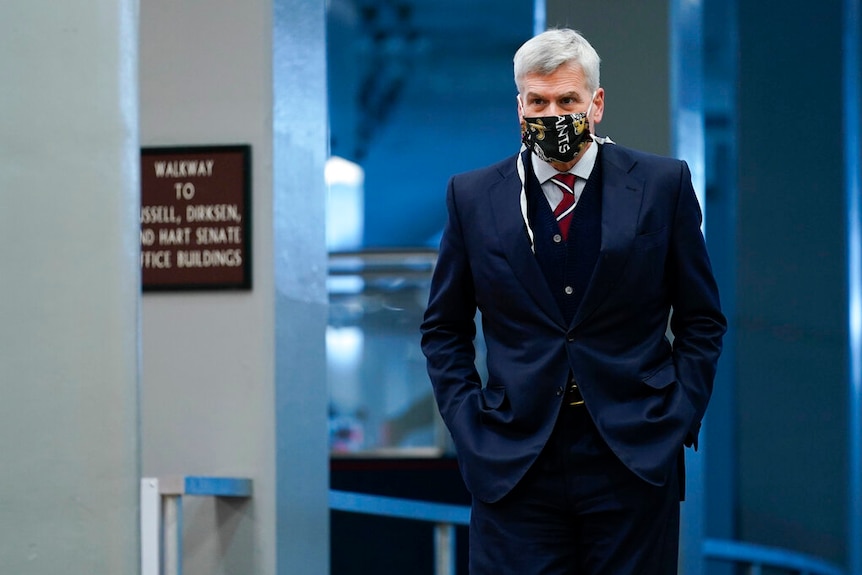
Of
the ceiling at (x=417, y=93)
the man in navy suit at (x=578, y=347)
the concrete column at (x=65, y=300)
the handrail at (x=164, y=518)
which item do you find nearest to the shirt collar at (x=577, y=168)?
the man in navy suit at (x=578, y=347)

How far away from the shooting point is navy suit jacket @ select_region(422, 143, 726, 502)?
99.7 inches

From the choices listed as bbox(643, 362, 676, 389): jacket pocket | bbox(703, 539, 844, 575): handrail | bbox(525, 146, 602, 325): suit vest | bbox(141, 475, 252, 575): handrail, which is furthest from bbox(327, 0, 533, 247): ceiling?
bbox(643, 362, 676, 389): jacket pocket

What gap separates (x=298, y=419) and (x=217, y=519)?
0.44 m

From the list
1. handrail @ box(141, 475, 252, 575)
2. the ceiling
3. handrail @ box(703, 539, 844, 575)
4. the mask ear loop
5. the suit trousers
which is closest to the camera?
the suit trousers

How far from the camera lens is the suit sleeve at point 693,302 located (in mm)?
2604

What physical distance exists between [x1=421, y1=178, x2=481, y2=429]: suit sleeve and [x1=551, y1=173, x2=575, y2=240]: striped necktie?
0.22m

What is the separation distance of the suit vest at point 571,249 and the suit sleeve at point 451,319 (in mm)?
187

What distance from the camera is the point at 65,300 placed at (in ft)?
7.32

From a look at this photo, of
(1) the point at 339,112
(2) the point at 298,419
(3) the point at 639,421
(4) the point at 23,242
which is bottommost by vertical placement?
(2) the point at 298,419

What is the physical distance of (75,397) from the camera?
7.30 feet

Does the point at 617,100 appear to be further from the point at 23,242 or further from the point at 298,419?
the point at 23,242

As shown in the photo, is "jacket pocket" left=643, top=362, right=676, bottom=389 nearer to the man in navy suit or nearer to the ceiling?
the man in navy suit

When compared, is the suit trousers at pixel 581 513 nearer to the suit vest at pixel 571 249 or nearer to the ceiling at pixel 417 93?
the suit vest at pixel 571 249

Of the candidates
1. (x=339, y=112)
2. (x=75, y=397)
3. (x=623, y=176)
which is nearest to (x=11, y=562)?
(x=75, y=397)
